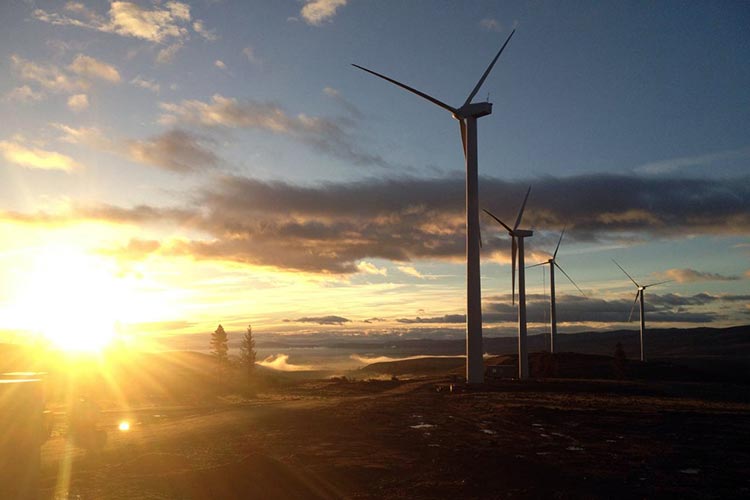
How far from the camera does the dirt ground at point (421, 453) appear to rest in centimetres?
1755

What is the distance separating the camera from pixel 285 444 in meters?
25.7

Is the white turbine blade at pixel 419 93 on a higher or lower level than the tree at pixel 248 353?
higher

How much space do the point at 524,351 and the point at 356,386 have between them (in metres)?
19.5

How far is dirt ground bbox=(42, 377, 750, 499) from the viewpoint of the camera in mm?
17547

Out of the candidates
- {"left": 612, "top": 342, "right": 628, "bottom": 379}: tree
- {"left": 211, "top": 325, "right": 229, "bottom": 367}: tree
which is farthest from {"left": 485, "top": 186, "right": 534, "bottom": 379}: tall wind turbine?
{"left": 211, "top": 325, "right": 229, "bottom": 367}: tree

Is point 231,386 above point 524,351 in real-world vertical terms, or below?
below

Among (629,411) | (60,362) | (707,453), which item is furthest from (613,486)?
(60,362)

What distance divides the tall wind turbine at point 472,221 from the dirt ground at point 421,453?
9578 millimetres

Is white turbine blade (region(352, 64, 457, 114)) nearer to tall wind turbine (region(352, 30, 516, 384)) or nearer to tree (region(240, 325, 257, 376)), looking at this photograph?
tall wind turbine (region(352, 30, 516, 384))

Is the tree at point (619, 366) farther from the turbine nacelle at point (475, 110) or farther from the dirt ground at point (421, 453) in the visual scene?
the turbine nacelle at point (475, 110)

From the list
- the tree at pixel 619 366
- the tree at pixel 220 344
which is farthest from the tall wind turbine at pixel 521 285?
the tree at pixel 220 344

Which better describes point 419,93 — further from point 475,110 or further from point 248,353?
point 248,353

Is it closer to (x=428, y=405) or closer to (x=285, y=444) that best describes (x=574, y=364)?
(x=428, y=405)

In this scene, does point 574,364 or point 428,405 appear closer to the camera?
point 428,405
